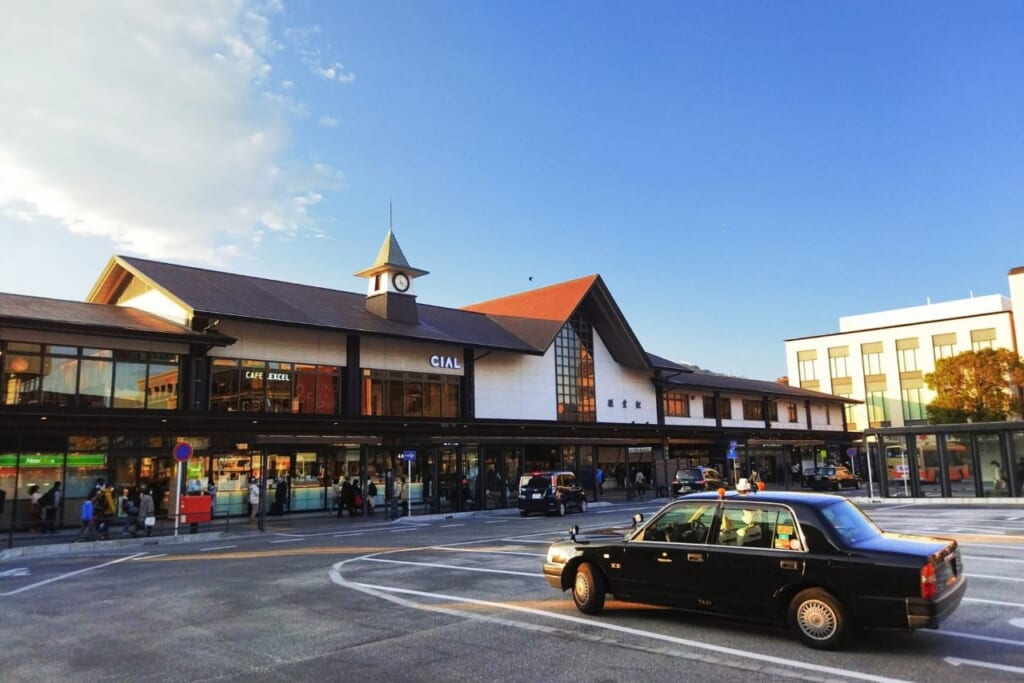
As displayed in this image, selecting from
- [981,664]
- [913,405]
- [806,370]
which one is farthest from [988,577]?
[806,370]

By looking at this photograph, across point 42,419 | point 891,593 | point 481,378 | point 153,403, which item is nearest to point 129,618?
point 891,593

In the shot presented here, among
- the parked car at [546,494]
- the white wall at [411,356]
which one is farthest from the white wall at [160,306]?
the parked car at [546,494]

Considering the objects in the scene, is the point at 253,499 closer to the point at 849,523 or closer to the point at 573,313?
the point at 573,313

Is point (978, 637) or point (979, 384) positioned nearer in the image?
point (978, 637)

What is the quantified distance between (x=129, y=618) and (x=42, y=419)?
1623 cm

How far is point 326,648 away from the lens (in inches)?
320

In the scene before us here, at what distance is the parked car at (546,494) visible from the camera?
2967 cm

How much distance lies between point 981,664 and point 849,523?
66.9 inches

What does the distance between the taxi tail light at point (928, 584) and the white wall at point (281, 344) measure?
2621 cm

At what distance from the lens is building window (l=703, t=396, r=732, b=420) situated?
2105 inches

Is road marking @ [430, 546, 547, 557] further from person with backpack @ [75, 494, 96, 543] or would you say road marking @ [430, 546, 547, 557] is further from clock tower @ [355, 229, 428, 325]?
clock tower @ [355, 229, 428, 325]

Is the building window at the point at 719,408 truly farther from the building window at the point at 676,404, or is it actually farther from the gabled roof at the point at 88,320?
the gabled roof at the point at 88,320

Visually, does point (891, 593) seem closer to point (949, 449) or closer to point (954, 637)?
point (954, 637)

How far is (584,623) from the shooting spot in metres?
8.97
